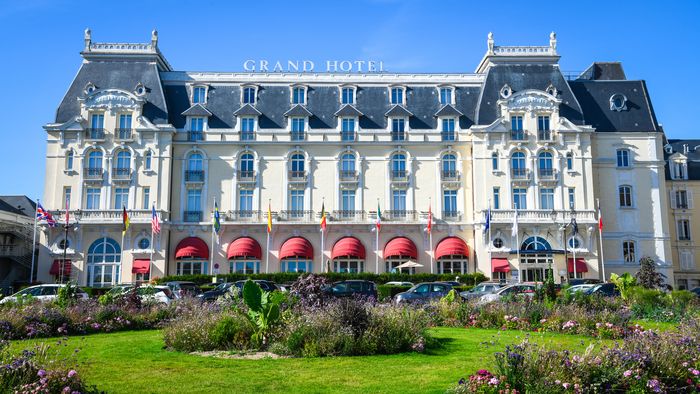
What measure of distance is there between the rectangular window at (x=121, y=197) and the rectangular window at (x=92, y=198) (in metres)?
1.31

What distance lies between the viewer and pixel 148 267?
44531 mm

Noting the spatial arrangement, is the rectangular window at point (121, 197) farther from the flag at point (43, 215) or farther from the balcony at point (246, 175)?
the balcony at point (246, 175)

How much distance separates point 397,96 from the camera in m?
49.9

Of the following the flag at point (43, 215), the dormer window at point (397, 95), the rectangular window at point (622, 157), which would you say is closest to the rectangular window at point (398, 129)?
the dormer window at point (397, 95)

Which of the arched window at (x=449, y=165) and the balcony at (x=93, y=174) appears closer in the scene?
the balcony at (x=93, y=174)

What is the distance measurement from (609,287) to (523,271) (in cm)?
1449

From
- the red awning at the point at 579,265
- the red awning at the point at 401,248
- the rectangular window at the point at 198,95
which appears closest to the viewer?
the red awning at the point at 579,265

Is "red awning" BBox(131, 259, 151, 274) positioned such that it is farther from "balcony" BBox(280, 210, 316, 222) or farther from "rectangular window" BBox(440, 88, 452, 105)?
"rectangular window" BBox(440, 88, 452, 105)

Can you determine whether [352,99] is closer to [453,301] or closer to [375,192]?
[375,192]

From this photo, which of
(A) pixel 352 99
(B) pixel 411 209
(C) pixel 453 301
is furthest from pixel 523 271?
(C) pixel 453 301

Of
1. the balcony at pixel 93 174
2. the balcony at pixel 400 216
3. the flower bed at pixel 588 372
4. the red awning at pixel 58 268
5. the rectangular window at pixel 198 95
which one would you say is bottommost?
the flower bed at pixel 588 372

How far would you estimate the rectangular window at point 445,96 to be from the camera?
1959 inches

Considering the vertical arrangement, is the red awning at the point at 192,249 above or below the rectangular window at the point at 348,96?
below

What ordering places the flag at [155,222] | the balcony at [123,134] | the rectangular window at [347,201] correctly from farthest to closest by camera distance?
1. the rectangular window at [347,201]
2. the balcony at [123,134]
3. the flag at [155,222]
